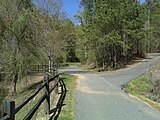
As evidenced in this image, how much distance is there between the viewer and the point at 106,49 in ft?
146

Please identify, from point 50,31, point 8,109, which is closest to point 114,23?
point 50,31

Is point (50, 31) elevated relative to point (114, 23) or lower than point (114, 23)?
lower

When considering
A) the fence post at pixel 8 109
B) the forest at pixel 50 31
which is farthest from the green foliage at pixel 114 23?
the fence post at pixel 8 109

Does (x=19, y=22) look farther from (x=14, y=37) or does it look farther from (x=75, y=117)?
(x=75, y=117)

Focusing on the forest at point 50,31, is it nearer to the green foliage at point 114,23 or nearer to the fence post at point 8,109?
the green foliage at point 114,23

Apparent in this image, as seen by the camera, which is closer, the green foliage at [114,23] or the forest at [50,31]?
the forest at [50,31]

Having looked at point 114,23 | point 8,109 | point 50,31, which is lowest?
point 8,109

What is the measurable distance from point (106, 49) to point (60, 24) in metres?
11.3

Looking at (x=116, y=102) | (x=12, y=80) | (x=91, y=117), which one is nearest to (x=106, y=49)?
(x=12, y=80)

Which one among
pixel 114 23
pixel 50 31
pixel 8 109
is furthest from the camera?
pixel 114 23

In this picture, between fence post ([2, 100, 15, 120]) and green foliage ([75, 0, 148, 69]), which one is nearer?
fence post ([2, 100, 15, 120])

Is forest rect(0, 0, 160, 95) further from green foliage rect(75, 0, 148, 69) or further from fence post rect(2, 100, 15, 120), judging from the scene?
fence post rect(2, 100, 15, 120)

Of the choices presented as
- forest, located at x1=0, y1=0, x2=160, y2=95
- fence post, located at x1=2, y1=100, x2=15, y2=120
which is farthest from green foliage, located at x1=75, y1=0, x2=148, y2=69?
fence post, located at x1=2, y1=100, x2=15, y2=120

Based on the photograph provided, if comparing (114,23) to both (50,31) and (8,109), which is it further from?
(8,109)
